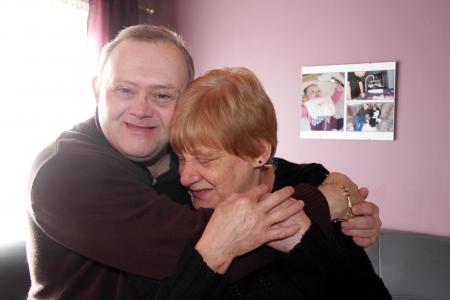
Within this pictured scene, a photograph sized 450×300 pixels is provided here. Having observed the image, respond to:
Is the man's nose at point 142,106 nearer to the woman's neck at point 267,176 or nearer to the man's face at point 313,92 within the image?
the woman's neck at point 267,176

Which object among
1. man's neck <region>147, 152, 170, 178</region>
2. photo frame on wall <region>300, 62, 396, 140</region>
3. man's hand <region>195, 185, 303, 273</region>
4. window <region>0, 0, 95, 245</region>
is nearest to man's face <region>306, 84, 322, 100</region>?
photo frame on wall <region>300, 62, 396, 140</region>

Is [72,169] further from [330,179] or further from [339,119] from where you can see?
[339,119]

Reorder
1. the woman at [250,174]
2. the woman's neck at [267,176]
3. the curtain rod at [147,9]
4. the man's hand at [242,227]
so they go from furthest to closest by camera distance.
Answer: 1. the curtain rod at [147,9]
2. the woman's neck at [267,176]
3. the woman at [250,174]
4. the man's hand at [242,227]

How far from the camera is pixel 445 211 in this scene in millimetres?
2764

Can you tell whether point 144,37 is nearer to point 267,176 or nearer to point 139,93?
point 139,93

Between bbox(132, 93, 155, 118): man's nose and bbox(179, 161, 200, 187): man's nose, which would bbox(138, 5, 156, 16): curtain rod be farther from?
bbox(179, 161, 200, 187): man's nose

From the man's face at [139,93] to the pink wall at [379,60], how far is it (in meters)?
2.17

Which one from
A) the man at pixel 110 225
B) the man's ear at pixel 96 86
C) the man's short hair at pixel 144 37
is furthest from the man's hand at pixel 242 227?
the man's ear at pixel 96 86

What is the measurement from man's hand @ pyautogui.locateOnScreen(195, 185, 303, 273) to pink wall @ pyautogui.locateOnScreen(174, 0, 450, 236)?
2238 mm

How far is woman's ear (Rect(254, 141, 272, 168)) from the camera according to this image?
1102 mm

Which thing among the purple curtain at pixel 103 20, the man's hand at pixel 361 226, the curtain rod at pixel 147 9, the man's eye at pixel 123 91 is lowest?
the man's hand at pixel 361 226

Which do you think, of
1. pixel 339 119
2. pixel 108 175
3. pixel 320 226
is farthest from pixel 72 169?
pixel 339 119

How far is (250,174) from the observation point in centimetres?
113

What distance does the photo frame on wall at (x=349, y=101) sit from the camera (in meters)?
2.89
